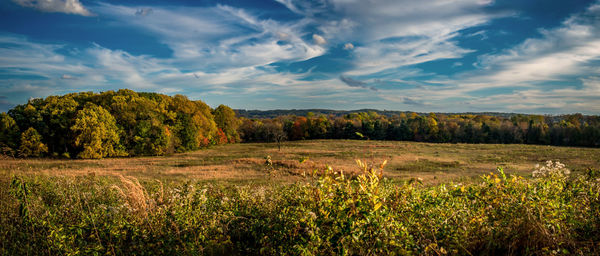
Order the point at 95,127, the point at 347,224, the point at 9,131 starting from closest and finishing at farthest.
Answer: the point at 347,224
the point at 9,131
the point at 95,127

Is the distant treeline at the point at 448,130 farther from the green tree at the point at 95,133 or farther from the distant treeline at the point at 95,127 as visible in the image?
the green tree at the point at 95,133

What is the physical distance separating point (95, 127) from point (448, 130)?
295 feet

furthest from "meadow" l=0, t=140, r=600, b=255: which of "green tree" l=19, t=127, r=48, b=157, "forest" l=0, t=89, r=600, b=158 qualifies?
"green tree" l=19, t=127, r=48, b=157

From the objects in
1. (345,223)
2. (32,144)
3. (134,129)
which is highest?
(345,223)

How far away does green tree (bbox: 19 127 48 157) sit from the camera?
42.8 meters

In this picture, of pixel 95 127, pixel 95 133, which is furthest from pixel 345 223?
pixel 95 127

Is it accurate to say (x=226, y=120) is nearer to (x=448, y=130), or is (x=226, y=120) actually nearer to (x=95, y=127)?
(x=95, y=127)

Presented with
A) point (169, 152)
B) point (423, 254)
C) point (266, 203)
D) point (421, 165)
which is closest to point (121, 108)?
point (169, 152)

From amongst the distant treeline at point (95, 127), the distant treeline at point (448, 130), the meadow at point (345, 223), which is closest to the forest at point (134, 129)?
the distant treeline at point (95, 127)

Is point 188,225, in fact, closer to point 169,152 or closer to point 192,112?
point 169,152

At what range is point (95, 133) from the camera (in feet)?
143

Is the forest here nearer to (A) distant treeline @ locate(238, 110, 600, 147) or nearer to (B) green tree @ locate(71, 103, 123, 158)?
(B) green tree @ locate(71, 103, 123, 158)

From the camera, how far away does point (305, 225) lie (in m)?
4.12

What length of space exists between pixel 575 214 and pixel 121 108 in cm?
5767
